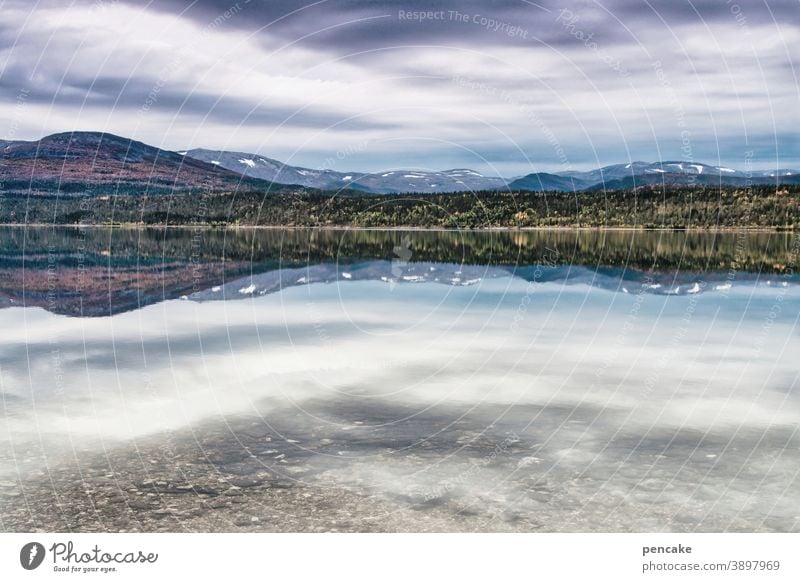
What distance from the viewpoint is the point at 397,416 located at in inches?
872

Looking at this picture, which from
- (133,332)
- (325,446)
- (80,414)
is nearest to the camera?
(325,446)

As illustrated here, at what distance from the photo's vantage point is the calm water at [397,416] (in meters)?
15.3

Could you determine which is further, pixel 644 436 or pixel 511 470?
pixel 644 436

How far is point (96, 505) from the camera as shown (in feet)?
50.0

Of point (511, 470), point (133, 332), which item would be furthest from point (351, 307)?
point (511, 470)

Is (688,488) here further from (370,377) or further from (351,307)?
(351,307)

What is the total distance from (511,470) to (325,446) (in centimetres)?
440
